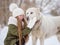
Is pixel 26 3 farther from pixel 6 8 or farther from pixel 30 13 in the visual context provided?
pixel 30 13

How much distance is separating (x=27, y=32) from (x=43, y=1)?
0.34 metres

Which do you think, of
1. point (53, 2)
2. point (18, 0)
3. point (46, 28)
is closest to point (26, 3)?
point (18, 0)

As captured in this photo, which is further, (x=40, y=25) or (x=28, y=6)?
(x=28, y=6)

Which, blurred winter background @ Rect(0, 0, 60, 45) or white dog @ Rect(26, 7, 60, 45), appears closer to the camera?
white dog @ Rect(26, 7, 60, 45)

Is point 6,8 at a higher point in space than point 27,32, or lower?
higher

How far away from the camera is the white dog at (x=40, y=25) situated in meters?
0.60

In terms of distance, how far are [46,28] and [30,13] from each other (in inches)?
5.3

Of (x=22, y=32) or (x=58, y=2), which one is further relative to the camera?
(x=58, y=2)

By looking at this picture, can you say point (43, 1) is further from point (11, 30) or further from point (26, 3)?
point (11, 30)

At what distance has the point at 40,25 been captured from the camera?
63 centimetres

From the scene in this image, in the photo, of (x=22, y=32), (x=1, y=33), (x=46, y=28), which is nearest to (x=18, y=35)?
(x=22, y=32)

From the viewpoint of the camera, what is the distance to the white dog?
60 cm

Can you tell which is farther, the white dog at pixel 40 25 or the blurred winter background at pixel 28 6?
the blurred winter background at pixel 28 6

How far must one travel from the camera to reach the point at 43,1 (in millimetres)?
872
